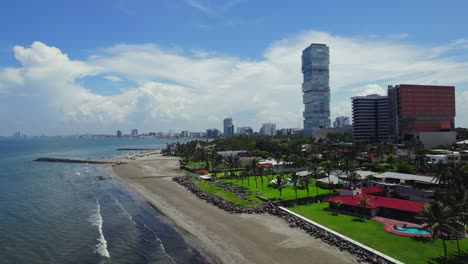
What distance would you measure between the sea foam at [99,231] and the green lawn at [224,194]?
2427 centimetres

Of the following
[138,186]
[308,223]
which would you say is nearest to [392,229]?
[308,223]

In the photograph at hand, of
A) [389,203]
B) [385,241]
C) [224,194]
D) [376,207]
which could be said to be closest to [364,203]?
[376,207]

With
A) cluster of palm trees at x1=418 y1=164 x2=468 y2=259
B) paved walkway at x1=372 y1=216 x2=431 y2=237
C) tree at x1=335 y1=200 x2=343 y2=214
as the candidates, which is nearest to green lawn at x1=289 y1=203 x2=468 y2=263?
paved walkway at x1=372 y1=216 x2=431 y2=237

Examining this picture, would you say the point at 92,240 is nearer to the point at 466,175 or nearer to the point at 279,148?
the point at 466,175

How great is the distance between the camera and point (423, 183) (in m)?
72.9

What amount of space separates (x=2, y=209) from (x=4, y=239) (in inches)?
924

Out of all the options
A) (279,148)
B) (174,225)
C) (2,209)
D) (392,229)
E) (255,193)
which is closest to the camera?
(392,229)

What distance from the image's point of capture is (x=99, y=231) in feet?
175

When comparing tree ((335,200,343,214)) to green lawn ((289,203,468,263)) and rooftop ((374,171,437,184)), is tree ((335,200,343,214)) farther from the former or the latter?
rooftop ((374,171,437,184))

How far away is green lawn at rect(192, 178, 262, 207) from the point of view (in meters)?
66.5

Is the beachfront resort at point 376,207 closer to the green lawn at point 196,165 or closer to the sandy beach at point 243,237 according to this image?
the sandy beach at point 243,237

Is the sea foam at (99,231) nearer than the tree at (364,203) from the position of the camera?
Yes

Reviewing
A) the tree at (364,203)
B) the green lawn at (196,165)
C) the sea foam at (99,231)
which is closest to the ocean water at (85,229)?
the sea foam at (99,231)

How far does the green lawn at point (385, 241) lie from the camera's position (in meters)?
37.8
